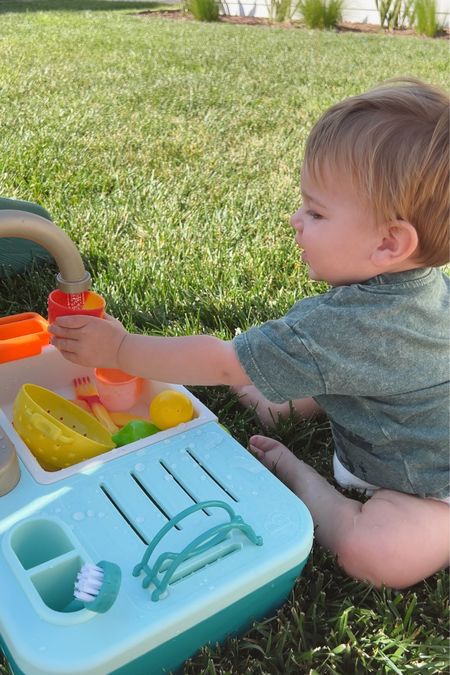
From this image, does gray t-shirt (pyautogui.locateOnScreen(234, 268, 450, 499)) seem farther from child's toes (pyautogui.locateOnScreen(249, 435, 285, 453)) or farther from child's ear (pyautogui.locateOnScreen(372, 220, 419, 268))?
child's toes (pyautogui.locateOnScreen(249, 435, 285, 453))

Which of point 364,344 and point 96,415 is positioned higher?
point 364,344

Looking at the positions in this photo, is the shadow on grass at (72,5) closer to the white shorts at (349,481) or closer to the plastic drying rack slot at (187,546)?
the white shorts at (349,481)

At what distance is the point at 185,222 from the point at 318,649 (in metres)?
1.49

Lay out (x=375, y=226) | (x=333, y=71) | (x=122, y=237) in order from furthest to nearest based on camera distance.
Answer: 1. (x=333, y=71)
2. (x=122, y=237)
3. (x=375, y=226)

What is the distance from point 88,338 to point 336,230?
42 centimetres

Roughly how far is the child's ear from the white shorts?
0.38 metres

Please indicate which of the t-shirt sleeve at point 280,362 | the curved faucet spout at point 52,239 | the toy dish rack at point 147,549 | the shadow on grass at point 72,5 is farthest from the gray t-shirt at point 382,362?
the shadow on grass at point 72,5

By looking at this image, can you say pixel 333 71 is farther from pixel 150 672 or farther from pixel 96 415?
pixel 150 672

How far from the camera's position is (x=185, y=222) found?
2.15 m

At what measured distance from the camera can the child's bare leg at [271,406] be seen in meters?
1.35

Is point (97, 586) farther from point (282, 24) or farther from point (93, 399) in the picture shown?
point (282, 24)

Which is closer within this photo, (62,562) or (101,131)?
(62,562)

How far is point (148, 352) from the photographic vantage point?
1.08m

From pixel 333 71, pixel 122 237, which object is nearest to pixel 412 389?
pixel 122 237
